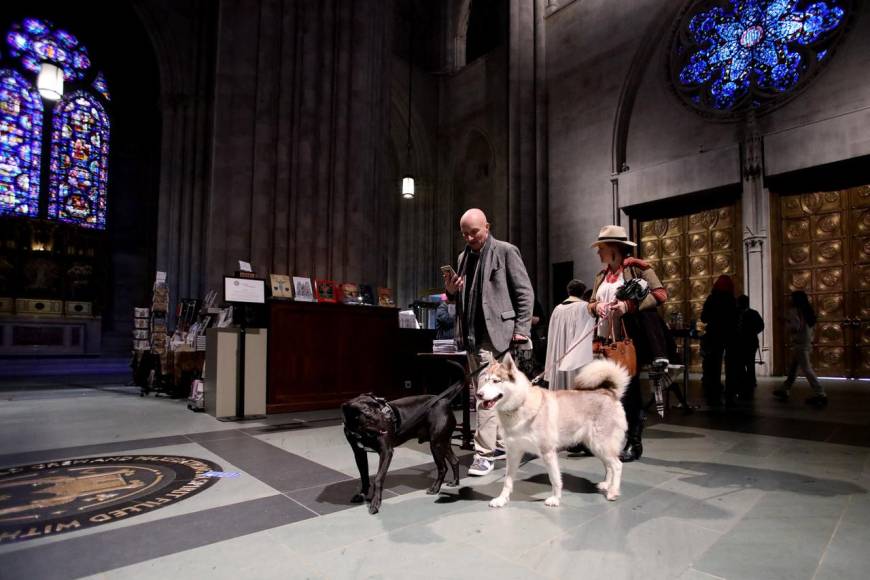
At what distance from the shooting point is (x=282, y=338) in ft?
20.2

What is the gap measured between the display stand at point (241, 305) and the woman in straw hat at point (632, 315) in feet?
13.1

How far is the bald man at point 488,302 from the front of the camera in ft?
11.5

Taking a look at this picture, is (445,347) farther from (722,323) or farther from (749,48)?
(749,48)

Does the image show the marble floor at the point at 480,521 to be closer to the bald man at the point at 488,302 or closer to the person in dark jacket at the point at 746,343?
the bald man at the point at 488,302

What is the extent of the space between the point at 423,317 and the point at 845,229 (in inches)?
364

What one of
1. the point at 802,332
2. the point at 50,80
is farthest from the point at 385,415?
the point at 50,80

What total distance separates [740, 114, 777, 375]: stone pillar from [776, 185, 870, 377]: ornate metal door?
1.51 feet

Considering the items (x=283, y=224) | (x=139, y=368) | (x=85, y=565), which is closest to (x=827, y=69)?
(x=283, y=224)

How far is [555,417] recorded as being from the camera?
2.82 meters

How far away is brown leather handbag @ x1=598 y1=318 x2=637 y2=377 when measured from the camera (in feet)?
11.7

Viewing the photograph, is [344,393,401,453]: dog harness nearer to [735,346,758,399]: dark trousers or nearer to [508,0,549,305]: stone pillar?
[735,346,758,399]: dark trousers

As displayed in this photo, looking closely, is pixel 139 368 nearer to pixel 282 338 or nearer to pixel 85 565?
pixel 282 338

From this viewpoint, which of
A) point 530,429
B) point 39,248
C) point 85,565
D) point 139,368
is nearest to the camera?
point 85,565

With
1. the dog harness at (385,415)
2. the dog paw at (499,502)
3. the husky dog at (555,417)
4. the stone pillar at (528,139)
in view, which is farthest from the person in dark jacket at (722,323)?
the stone pillar at (528,139)
